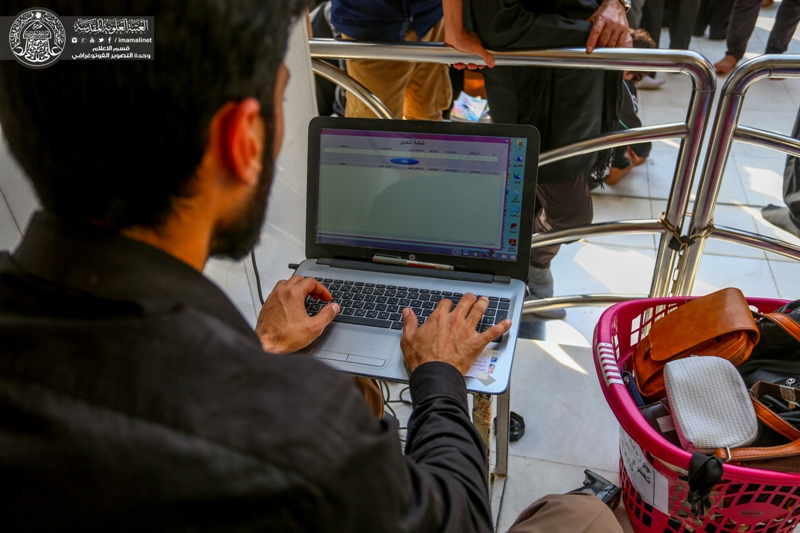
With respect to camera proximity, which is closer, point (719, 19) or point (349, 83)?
point (349, 83)

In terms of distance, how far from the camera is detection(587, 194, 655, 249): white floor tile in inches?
96.5

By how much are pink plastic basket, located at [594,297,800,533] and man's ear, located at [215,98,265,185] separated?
2.46 ft

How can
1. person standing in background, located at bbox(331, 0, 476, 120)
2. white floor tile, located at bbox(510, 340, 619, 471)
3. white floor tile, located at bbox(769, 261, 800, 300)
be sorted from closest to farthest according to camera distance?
white floor tile, located at bbox(510, 340, 619, 471), person standing in background, located at bbox(331, 0, 476, 120), white floor tile, located at bbox(769, 261, 800, 300)

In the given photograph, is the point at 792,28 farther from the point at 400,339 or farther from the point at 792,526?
the point at 400,339

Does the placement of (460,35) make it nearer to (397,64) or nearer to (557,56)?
(557,56)

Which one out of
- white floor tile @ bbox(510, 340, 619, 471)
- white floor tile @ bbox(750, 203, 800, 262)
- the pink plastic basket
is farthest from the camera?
white floor tile @ bbox(750, 203, 800, 262)

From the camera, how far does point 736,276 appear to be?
222cm

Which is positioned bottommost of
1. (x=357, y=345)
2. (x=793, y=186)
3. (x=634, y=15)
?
(x=357, y=345)

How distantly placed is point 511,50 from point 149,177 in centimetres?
99

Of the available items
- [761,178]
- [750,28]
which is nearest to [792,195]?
[761,178]

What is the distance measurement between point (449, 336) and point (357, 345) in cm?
17

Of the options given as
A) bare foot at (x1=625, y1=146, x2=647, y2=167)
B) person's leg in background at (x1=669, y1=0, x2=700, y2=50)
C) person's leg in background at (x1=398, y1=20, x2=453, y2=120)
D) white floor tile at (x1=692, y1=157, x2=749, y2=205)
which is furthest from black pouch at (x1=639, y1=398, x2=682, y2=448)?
person's leg in background at (x1=669, y1=0, x2=700, y2=50)

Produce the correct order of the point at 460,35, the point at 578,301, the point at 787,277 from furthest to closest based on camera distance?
the point at 787,277
the point at 578,301
the point at 460,35

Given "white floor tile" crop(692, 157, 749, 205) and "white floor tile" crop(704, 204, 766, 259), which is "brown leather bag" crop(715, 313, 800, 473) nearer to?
"white floor tile" crop(704, 204, 766, 259)
